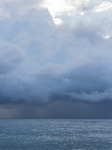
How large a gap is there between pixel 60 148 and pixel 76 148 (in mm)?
5886

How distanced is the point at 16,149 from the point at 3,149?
4.59 meters

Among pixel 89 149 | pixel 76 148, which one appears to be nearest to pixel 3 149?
pixel 76 148

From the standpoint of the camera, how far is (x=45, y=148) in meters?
69.9

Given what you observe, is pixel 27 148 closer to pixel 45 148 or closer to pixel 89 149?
pixel 45 148

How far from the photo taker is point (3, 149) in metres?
67.5

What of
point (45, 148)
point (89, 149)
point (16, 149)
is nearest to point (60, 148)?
point (45, 148)

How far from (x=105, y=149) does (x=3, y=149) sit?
36427mm

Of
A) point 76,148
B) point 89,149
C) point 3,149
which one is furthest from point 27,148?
point 89,149

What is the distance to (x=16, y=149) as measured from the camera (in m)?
67.5

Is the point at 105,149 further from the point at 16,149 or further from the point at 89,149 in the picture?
the point at 16,149

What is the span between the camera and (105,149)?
226 ft

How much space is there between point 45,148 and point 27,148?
6.54 metres

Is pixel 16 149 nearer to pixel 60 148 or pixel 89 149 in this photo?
pixel 60 148

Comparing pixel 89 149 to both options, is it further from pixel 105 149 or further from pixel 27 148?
pixel 27 148
